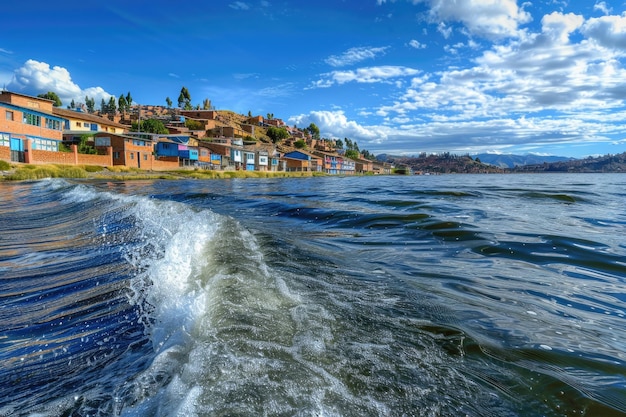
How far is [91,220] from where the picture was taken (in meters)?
10.0

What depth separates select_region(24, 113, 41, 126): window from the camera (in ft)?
132

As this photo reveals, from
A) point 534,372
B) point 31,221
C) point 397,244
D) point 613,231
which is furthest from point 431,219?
point 31,221

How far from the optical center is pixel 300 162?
336ft

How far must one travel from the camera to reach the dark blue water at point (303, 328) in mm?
2307

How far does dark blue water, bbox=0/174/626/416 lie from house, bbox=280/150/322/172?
93.7m

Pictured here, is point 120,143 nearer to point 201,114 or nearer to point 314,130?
point 201,114

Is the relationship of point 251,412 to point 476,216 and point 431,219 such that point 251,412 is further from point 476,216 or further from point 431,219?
point 476,216

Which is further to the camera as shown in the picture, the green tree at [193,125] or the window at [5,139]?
the green tree at [193,125]

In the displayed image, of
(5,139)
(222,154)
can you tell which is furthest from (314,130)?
(5,139)

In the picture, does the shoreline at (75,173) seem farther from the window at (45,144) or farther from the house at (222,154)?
the house at (222,154)

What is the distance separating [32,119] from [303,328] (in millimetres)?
51697

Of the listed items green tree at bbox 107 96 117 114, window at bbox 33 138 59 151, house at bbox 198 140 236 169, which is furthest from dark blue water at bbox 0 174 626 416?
green tree at bbox 107 96 117 114

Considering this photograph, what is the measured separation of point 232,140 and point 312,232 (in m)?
86.0

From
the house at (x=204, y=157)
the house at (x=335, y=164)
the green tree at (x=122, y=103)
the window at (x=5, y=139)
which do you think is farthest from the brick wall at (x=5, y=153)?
the green tree at (x=122, y=103)
